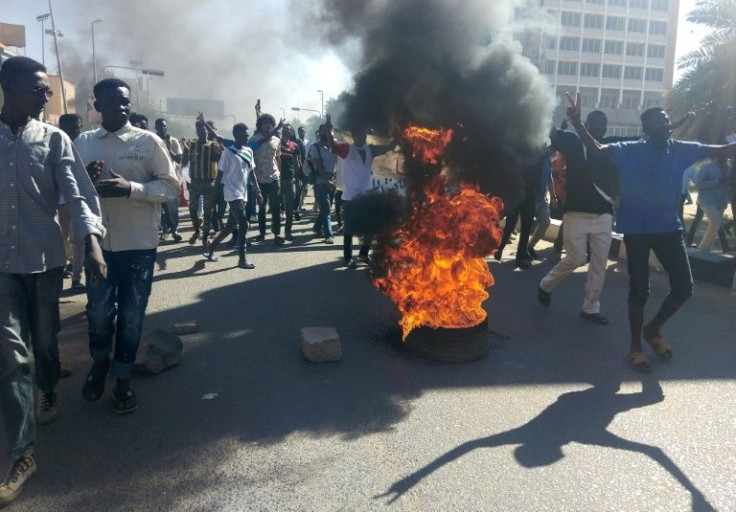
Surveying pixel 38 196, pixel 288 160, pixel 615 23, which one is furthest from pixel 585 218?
pixel 615 23

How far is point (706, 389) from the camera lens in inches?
165

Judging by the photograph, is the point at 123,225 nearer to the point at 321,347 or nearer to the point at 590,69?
the point at 321,347

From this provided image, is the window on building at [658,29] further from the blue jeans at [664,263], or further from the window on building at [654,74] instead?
the blue jeans at [664,263]

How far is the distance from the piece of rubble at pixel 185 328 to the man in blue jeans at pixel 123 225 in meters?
1.40

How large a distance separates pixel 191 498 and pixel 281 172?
315 inches

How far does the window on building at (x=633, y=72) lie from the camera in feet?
225

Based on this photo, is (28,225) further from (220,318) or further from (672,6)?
(672,6)

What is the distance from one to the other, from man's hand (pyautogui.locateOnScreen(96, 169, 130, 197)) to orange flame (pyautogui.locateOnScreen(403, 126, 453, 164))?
304 centimetres

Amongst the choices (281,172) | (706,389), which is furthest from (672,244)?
(281,172)

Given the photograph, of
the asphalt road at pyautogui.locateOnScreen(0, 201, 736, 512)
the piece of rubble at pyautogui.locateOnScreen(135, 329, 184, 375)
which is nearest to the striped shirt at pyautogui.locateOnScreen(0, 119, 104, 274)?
the asphalt road at pyautogui.locateOnScreen(0, 201, 736, 512)

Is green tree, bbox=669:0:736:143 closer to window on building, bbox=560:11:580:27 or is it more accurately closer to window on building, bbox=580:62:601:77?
window on building, bbox=560:11:580:27

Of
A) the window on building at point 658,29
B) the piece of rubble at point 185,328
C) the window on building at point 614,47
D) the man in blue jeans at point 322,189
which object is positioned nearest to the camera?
the piece of rubble at point 185,328

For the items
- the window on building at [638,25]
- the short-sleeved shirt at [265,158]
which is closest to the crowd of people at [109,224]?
the short-sleeved shirt at [265,158]

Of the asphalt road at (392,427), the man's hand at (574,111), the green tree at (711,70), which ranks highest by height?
Result: the green tree at (711,70)
